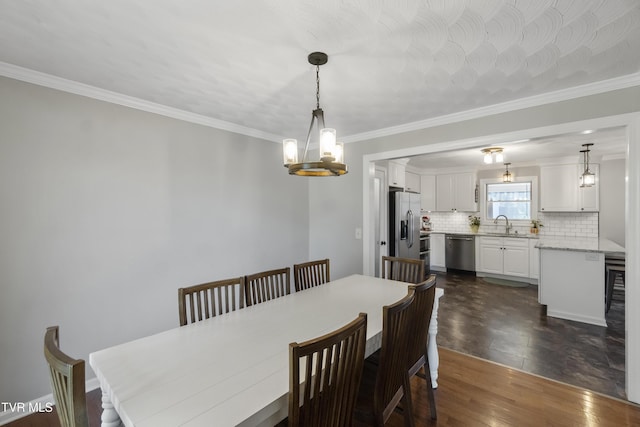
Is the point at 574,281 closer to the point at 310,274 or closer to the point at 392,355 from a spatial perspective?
the point at 310,274

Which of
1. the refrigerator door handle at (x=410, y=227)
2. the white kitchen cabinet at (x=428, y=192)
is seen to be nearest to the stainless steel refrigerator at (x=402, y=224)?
the refrigerator door handle at (x=410, y=227)

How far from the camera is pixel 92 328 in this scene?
7.54 ft

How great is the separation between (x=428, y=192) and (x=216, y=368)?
6.35m

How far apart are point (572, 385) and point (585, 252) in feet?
6.40

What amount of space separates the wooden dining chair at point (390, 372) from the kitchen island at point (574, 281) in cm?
328

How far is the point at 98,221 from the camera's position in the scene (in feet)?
7.64

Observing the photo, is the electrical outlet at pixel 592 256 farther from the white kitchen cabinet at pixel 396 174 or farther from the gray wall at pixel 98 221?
the gray wall at pixel 98 221

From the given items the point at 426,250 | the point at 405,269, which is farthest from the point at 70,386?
the point at 426,250

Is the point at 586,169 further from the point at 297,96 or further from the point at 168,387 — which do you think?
the point at 168,387

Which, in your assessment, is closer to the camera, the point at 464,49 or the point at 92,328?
the point at 464,49

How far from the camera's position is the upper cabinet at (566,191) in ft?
16.4

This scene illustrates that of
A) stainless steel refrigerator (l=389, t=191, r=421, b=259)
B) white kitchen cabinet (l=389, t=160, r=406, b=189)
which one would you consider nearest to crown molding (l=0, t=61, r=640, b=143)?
white kitchen cabinet (l=389, t=160, r=406, b=189)

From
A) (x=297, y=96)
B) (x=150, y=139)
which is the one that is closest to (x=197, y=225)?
(x=150, y=139)

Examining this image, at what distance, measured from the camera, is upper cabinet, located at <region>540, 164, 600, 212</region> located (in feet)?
16.4
